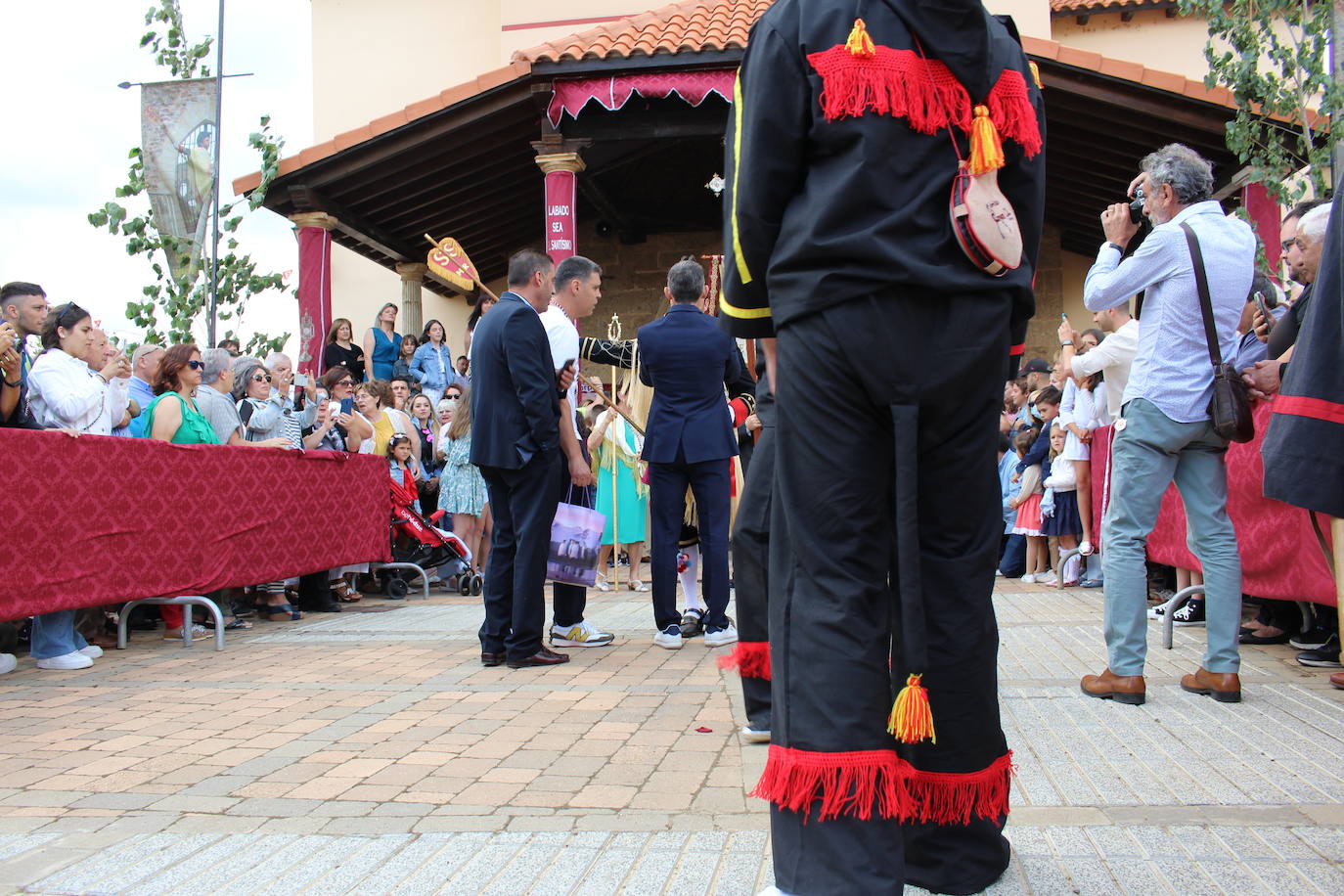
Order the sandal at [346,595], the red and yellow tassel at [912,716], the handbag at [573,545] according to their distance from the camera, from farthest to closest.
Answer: the sandal at [346,595], the handbag at [573,545], the red and yellow tassel at [912,716]

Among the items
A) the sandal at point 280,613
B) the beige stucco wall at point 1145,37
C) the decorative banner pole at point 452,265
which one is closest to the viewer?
the decorative banner pole at point 452,265

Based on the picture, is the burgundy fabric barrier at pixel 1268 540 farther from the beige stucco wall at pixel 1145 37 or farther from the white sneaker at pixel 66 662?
the beige stucco wall at pixel 1145 37

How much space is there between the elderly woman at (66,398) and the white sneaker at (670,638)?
300cm

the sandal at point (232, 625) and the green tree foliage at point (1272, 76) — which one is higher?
the green tree foliage at point (1272, 76)

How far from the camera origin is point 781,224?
2184 mm

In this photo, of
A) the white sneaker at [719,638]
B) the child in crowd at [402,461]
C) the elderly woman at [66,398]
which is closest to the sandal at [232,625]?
the elderly woman at [66,398]

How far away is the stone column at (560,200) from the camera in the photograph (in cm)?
1223

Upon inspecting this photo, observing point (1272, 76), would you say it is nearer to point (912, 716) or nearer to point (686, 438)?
point (686, 438)

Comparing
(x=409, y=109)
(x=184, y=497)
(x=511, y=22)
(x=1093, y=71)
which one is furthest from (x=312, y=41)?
(x=184, y=497)

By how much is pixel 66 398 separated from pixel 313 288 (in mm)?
7510

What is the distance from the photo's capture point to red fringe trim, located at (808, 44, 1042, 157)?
2059mm

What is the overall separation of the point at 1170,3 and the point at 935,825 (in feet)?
60.6

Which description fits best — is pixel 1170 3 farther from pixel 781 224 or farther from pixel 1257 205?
pixel 781 224

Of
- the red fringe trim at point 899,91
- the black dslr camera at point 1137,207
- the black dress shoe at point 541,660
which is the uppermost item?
the black dslr camera at point 1137,207
